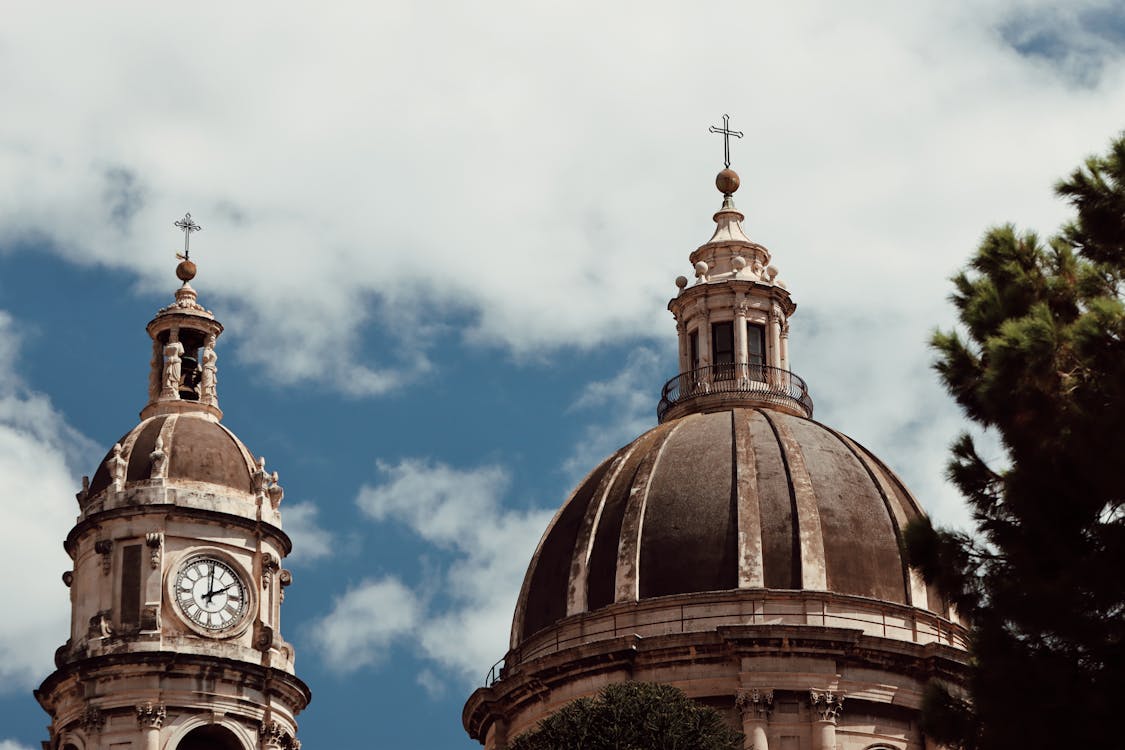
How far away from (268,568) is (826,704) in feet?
41.8

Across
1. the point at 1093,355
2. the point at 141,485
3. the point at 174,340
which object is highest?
the point at 174,340

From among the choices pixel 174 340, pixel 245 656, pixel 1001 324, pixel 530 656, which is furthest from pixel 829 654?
pixel 1001 324

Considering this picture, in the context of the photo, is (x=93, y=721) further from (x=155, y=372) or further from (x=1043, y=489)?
→ (x=1043, y=489)

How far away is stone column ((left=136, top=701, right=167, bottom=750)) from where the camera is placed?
178 ft

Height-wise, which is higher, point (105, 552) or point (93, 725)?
point (105, 552)

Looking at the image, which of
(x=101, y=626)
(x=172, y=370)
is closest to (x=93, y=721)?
(x=101, y=626)

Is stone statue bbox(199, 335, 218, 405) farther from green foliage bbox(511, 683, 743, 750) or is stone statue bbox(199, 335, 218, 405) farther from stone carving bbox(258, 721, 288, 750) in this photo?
green foliage bbox(511, 683, 743, 750)

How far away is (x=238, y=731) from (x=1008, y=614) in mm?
29013

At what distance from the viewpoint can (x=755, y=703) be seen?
183ft

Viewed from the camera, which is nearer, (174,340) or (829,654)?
(829,654)

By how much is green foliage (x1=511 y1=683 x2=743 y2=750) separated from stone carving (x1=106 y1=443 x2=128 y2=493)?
1526 centimetres

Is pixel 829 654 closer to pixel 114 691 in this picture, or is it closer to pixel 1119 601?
pixel 114 691

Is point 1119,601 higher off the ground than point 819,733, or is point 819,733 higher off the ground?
point 819,733

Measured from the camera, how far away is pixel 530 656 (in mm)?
58812
